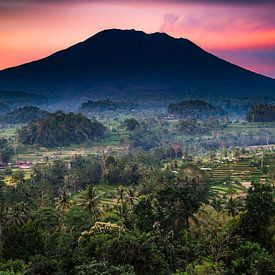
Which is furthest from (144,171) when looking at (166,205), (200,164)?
(166,205)

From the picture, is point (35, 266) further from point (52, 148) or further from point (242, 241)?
point (52, 148)

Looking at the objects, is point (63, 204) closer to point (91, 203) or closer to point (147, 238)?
point (91, 203)

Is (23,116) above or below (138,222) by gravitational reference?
above

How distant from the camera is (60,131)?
367 ft

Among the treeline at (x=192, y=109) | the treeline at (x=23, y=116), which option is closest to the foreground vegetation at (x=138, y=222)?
the treeline at (x=192, y=109)

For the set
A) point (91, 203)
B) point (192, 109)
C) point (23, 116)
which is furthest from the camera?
point (23, 116)

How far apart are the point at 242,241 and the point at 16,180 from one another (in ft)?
130

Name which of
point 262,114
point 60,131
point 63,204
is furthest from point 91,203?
point 262,114

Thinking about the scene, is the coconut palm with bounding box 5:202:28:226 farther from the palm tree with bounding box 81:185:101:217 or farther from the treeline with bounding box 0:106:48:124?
the treeline with bounding box 0:106:48:124

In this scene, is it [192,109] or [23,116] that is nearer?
[192,109]

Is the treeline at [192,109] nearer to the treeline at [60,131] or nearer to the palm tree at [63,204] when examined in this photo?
the treeline at [60,131]

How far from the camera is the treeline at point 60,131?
364 feet

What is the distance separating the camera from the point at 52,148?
110 meters

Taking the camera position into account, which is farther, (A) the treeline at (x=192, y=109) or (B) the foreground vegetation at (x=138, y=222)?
(A) the treeline at (x=192, y=109)
